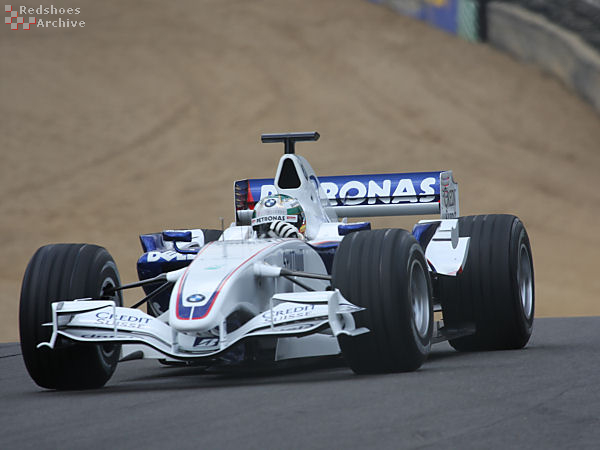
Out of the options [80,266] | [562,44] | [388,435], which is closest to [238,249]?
[80,266]

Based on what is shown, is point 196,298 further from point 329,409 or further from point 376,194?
point 376,194

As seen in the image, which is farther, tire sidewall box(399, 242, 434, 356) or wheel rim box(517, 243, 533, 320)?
wheel rim box(517, 243, 533, 320)

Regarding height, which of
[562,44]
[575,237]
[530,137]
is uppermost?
[562,44]

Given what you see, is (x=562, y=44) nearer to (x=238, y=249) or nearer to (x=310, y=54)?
(x=310, y=54)

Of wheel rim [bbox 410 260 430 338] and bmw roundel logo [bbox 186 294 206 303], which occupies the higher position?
bmw roundel logo [bbox 186 294 206 303]

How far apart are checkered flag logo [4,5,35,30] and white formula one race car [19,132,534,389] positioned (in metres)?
34.1

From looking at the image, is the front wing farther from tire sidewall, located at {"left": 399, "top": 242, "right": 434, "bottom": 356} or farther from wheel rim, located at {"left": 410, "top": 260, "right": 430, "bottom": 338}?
wheel rim, located at {"left": 410, "top": 260, "right": 430, "bottom": 338}

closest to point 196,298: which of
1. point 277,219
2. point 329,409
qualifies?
point 329,409

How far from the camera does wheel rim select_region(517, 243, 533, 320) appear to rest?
1122 centimetres

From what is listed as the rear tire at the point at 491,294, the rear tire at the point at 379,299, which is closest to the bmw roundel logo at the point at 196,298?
the rear tire at the point at 379,299

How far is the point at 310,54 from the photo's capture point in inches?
1553

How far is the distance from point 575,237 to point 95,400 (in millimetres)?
22295

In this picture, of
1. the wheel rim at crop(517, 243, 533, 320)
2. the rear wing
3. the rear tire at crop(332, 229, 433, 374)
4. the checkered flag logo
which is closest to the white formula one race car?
the rear tire at crop(332, 229, 433, 374)

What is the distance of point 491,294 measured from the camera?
10.8 meters
